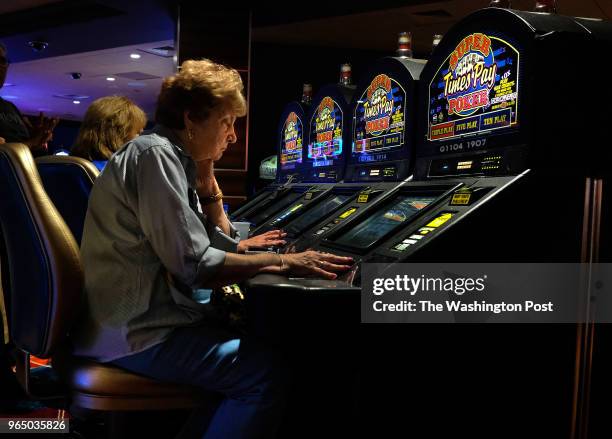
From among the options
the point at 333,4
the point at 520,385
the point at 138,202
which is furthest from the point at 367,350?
the point at 333,4

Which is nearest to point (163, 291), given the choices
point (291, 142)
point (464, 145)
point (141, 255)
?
point (141, 255)

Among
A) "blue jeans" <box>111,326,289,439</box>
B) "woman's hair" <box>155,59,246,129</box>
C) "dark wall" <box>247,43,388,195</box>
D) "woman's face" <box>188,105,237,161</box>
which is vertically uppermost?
"dark wall" <box>247,43,388,195</box>

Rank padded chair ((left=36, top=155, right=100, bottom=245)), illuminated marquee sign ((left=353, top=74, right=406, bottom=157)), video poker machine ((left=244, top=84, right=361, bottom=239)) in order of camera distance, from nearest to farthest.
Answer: padded chair ((left=36, top=155, right=100, bottom=245)) → illuminated marquee sign ((left=353, top=74, right=406, bottom=157)) → video poker machine ((left=244, top=84, right=361, bottom=239))

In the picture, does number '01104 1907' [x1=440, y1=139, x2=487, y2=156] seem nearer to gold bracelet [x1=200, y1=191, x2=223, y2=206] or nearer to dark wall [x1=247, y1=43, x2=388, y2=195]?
gold bracelet [x1=200, y1=191, x2=223, y2=206]

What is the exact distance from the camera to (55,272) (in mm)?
1395

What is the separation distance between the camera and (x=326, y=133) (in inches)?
137

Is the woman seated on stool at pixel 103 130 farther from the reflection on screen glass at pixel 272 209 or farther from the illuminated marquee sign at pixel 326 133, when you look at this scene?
the illuminated marquee sign at pixel 326 133

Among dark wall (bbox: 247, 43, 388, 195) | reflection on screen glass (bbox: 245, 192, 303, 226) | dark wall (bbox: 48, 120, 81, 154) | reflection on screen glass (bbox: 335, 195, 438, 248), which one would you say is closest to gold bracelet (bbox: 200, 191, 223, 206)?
reflection on screen glass (bbox: 335, 195, 438, 248)

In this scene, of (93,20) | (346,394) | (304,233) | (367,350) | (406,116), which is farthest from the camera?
(93,20)

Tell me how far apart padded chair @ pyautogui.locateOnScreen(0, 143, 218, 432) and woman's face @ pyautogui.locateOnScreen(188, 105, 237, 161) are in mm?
375

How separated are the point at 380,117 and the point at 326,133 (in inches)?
30.6

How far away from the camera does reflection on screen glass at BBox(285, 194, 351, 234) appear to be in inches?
96.0

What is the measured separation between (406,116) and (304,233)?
624mm

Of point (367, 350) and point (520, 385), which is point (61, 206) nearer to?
point (367, 350)
